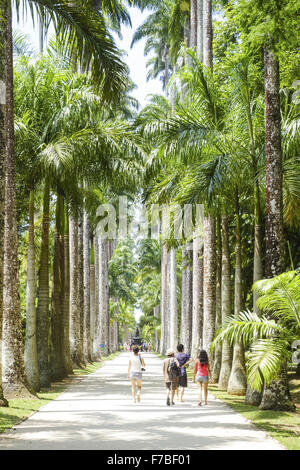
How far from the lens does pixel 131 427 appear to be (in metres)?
10.6

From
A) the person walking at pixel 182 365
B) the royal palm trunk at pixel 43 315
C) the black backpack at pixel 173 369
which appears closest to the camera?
the black backpack at pixel 173 369

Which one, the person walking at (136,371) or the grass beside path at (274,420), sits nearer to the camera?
the grass beside path at (274,420)

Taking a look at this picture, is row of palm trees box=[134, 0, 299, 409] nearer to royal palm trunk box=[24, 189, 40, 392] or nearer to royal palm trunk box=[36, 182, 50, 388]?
royal palm trunk box=[36, 182, 50, 388]

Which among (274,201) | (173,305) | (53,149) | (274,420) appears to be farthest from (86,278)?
(274,420)

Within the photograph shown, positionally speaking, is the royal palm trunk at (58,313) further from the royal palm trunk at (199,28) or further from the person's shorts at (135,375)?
the royal palm trunk at (199,28)

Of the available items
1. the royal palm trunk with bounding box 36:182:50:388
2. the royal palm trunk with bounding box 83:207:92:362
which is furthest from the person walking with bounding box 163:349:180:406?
the royal palm trunk with bounding box 83:207:92:362

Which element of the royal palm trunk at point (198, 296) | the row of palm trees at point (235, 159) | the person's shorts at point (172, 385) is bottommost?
the person's shorts at point (172, 385)

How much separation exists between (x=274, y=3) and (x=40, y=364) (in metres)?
12.2

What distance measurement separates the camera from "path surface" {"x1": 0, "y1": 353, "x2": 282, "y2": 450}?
8.80 meters

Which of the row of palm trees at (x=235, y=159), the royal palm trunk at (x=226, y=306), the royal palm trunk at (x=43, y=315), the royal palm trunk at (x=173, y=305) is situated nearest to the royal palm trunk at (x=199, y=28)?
the row of palm trees at (x=235, y=159)

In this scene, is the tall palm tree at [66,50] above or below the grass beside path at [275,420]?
above

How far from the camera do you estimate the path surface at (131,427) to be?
347 inches

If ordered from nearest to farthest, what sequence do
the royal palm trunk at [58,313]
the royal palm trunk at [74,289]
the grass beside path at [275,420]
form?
the grass beside path at [275,420] → the royal palm trunk at [58,313] → the royal palm trunk at [74,289]

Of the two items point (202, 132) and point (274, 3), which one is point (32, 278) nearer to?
point (202, 132)
